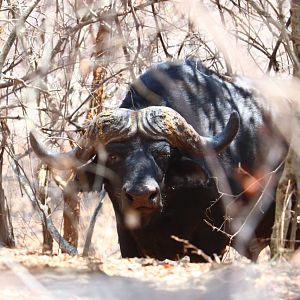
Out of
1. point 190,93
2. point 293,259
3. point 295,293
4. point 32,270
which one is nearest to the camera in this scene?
point 295,293

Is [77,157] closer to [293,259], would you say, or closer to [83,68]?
[83,68]

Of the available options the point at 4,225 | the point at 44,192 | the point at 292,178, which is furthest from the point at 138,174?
the point at 44,192

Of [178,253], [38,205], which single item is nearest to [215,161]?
[178,253]

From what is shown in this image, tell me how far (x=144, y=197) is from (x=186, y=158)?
3.49 feet

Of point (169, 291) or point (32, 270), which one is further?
point (32, 270)

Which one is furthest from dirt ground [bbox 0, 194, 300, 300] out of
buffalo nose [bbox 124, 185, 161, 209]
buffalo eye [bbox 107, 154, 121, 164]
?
buffalo eye [bbox 107, 154, 121, 164]

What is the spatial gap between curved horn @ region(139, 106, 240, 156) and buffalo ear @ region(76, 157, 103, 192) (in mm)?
653

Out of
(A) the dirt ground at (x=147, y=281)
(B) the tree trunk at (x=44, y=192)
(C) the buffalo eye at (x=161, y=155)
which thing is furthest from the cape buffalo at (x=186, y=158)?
(A) the dirt ground at (x=147, y=281)

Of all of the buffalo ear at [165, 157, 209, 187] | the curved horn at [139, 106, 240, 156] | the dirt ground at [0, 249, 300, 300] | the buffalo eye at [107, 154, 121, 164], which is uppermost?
the curved horn at [139, 106, 240, 156]

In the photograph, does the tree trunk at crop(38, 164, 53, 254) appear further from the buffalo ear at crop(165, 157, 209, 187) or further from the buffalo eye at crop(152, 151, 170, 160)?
the buffalo eye at crop(152, 151, 170, 160)

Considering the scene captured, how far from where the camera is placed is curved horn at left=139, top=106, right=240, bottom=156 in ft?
24.2

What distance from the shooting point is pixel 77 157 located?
25.2 ft

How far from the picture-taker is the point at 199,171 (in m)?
7.55

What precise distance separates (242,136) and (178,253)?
1.36 m
